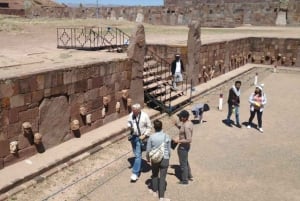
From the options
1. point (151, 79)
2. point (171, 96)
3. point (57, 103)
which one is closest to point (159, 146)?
point (57, 103)

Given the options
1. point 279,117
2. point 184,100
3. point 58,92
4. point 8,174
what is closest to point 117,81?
point 58,92

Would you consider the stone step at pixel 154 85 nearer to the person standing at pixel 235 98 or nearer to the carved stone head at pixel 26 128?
the person standing at pixel 235 98

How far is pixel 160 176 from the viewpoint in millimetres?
6922

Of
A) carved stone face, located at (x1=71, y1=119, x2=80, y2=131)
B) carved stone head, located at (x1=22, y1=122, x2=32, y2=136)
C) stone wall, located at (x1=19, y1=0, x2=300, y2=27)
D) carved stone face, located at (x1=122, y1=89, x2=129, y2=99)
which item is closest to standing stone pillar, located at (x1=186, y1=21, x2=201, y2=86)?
carved stone face, located at (x1=122, y1=89, x2=129, y2=99)

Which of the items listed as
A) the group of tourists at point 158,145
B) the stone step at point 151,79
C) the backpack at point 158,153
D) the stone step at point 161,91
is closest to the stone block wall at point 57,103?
the stone step at point 161,91

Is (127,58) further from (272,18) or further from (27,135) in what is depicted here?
(272,18)

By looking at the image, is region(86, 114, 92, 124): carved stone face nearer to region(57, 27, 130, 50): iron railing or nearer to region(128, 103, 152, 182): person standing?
Result: region(128, 103, 152, 182): person standing

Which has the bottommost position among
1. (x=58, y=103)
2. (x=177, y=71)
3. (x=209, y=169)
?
(x=209, y=169)

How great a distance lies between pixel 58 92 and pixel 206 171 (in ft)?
13.1

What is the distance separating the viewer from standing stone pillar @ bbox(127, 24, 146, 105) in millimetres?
11922

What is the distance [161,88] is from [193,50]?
3.32m

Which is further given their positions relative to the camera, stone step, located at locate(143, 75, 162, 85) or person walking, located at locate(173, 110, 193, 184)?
stone step, located at locate(143, 75, 162, 85)

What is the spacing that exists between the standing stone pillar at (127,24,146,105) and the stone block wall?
27 centimetres

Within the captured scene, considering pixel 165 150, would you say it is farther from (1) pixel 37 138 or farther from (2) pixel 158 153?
(1) pixel 37 138
